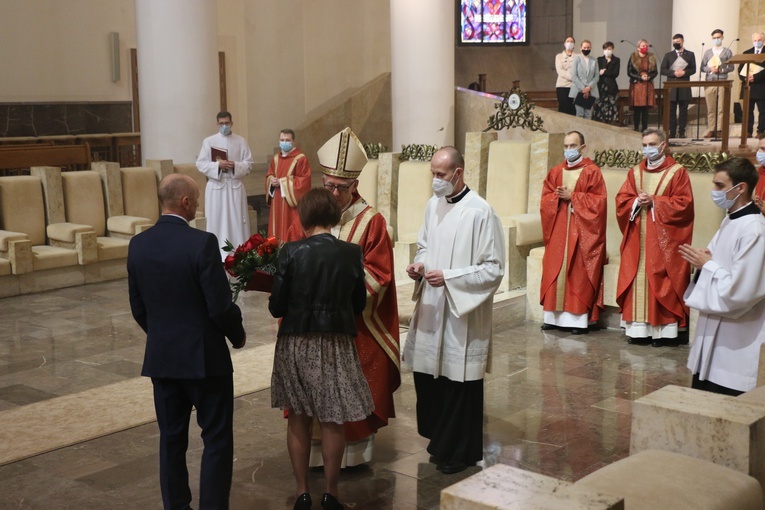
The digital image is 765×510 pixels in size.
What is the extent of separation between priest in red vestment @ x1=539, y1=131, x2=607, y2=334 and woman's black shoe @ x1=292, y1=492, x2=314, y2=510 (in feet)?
13.6

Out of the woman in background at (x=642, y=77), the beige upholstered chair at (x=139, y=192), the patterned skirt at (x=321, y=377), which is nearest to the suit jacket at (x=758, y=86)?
the woman in background at (x=642, y=77)

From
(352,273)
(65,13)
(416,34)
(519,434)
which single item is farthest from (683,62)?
(352,273)

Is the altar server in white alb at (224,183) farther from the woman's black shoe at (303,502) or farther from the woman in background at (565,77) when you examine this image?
the woman's black shoe at (303,502)

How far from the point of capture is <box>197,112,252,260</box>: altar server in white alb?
431 inches

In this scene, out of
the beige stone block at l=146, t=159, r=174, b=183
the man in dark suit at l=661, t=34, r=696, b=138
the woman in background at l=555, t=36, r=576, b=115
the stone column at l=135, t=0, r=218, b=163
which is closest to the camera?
the beige stone block at l=146, t=159, r=174, b=183

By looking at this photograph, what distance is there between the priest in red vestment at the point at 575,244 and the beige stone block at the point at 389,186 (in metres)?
2.15

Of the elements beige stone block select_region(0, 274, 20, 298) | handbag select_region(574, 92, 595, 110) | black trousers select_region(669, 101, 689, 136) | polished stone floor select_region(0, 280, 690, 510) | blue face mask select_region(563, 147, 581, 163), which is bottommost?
polished stone floor select_region(0, 280, 690, 510)

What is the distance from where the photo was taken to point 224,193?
1102cm

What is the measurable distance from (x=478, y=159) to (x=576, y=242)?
68.1 inches

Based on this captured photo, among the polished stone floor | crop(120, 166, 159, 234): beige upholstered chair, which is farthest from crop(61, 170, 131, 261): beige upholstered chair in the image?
the polished stone floor

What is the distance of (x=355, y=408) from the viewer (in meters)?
4.27

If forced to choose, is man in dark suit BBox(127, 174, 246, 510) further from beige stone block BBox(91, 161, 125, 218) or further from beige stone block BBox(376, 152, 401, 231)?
beige stone block BBox(91, 161, 125, 218)

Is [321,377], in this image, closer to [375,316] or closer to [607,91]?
[375,316]

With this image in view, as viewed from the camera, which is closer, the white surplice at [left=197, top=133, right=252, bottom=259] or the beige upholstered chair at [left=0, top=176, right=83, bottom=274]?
the beige upholstered chair at [left=0, top=176, right=83, bottom=274]
